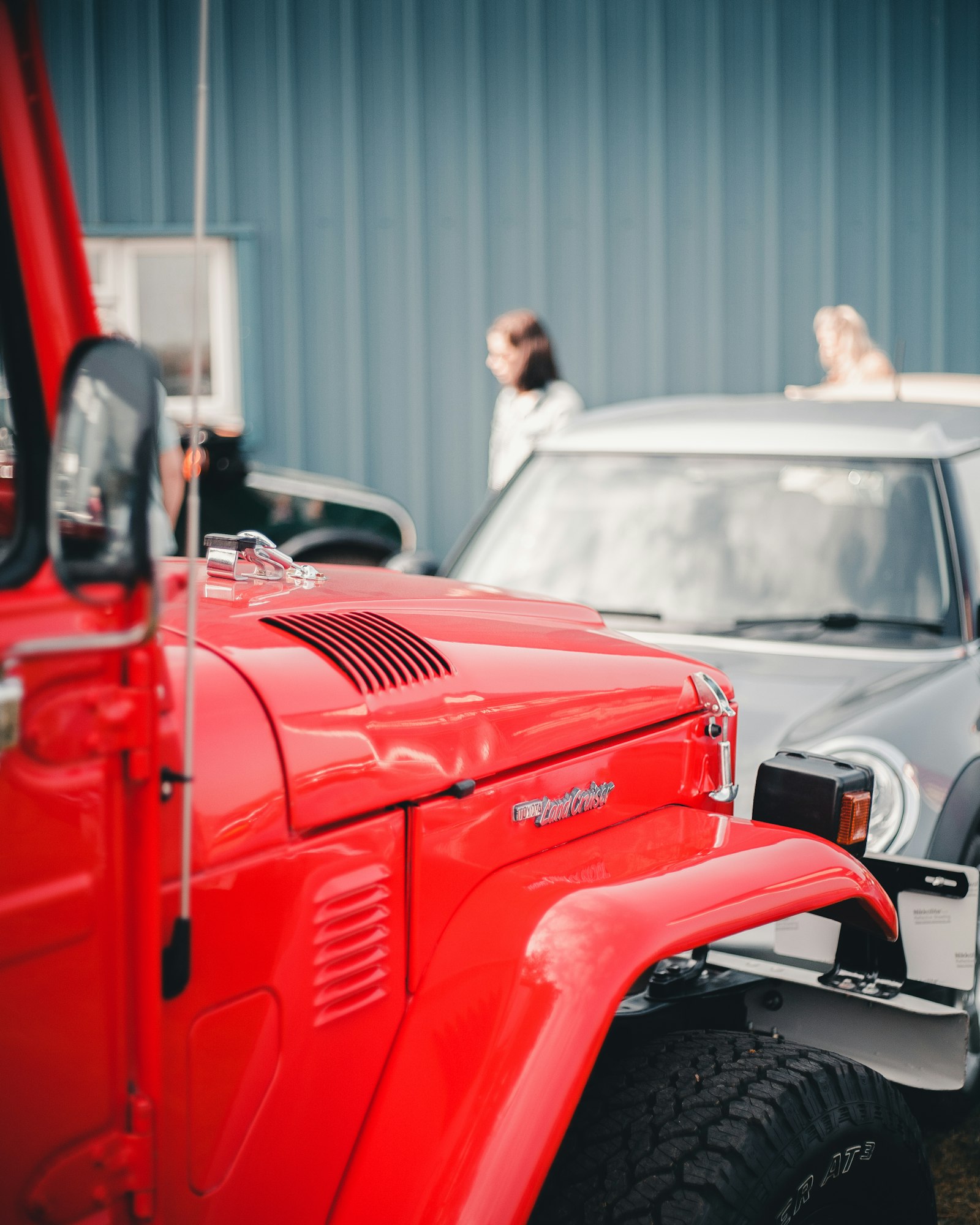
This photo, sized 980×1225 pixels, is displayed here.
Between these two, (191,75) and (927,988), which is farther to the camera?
(191,75)

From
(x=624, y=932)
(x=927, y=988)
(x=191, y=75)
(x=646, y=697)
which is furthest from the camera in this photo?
(x=191, y=75)

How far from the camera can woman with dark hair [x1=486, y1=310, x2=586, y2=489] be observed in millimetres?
6047

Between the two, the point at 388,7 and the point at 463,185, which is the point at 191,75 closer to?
the point at 388,7

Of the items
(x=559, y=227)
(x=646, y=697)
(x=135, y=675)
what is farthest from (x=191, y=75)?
(x=135, y=675)

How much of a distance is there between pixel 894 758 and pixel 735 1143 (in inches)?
64.2

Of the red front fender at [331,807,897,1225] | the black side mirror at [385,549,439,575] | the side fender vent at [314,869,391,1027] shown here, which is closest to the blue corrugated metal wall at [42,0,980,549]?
the black side mirror at [385,549,439,575]

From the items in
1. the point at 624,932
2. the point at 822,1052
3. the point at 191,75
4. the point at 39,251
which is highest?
the point at 191,75

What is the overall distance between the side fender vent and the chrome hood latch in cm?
58

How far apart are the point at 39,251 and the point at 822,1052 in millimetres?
1537

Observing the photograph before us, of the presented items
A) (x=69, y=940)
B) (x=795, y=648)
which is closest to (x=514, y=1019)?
(x=69, y=940)

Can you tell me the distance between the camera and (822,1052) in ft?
6.09

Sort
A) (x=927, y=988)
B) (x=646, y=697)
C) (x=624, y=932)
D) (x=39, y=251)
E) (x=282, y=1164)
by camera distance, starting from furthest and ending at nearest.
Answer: (x=927, y=988) → (x=646, y=697) → (x=624, y=932) → (x=282, y=1164) → (x=39, y=251)

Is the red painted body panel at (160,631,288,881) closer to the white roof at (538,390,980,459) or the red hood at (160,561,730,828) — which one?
the red hood at (160,561,730,828)

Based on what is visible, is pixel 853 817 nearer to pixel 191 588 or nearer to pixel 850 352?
pixel 191 588
